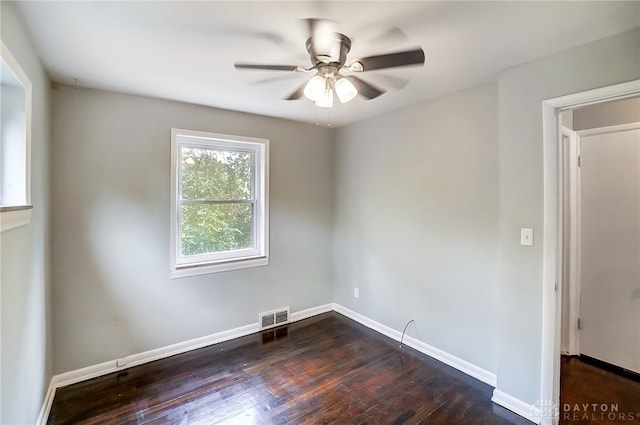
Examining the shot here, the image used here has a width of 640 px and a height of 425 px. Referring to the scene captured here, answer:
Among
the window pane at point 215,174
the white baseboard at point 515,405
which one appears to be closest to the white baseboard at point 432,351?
the white baseboard at point 515,405

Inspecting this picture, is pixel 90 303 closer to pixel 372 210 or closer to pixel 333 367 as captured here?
pixel 333 367

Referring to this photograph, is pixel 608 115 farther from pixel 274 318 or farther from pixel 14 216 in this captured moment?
pixel 14 216

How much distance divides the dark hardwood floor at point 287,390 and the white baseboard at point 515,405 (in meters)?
0.05

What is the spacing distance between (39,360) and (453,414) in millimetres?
2742

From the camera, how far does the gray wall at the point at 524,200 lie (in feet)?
6.11

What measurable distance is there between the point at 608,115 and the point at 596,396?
2293mm

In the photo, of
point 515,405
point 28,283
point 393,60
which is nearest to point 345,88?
point 393,60

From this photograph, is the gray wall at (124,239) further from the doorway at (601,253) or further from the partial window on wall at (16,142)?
the doorway at (601,253)

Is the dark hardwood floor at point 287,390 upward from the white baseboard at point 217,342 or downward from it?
downward

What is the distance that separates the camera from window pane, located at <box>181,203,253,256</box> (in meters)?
2.96

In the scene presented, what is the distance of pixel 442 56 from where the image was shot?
6.31ft

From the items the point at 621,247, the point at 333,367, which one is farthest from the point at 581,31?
the point at 333,367

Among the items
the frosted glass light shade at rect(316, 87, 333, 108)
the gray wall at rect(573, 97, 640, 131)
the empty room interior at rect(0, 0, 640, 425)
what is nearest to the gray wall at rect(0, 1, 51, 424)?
the empty room interior at rect(0, 0, 640, 425)

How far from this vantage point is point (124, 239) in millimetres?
2572
